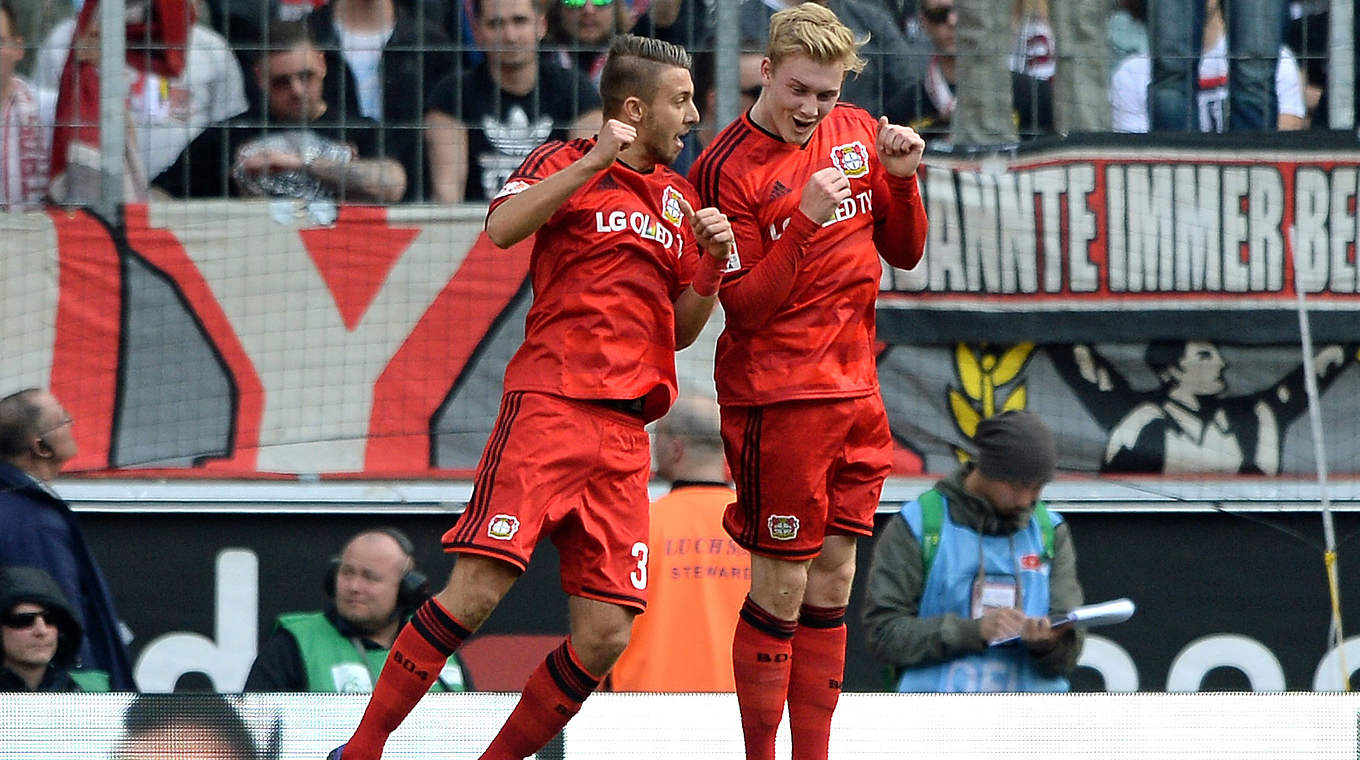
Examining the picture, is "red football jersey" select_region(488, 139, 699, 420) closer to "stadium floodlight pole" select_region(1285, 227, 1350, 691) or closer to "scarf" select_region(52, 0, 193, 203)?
"scarf" select_region(52, 0, 193, 203)

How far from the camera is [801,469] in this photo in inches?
154

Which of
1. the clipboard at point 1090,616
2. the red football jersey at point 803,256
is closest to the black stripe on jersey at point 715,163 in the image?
the red football jersey at point 803,256

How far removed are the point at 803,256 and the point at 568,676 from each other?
1007 mm

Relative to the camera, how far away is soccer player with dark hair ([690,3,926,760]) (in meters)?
3.86

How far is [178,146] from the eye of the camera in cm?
645

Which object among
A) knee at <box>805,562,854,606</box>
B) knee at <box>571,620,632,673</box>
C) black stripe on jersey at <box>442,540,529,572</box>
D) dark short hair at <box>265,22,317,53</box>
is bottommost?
knee at <box>571,620,632,673</box>

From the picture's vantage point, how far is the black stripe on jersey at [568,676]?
3.77 meters

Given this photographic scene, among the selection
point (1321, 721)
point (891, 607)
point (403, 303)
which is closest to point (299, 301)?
point (403, 303)

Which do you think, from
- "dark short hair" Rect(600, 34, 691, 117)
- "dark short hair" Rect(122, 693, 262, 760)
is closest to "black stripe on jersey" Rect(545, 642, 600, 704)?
"dark short hair" Rect(122, 693, 262, 760)

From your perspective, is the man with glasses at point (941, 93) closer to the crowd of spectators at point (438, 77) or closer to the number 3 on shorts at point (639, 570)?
the crowd of spectators at point (438, 77)

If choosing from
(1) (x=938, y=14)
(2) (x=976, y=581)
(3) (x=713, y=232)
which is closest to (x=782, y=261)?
(3) (x=713, y=232)

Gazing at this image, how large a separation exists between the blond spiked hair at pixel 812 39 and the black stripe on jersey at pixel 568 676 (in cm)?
134

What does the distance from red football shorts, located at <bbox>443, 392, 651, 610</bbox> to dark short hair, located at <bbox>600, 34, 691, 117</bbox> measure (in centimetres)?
66

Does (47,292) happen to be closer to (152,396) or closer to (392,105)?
(152,396)
